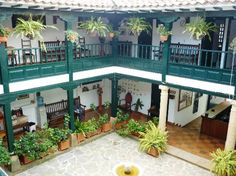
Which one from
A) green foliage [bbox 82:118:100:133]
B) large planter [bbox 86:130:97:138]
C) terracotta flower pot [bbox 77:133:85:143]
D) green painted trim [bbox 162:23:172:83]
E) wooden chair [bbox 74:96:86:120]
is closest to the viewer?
green painted trim [bbox 162:23:172:83]

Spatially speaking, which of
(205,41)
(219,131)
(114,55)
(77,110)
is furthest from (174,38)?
(77,110)

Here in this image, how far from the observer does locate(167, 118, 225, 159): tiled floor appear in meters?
11.3

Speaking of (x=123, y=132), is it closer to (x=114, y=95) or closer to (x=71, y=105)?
(x=114, y=95)

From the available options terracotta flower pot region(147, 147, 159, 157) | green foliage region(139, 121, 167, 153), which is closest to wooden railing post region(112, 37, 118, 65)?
green foliage region(139, 121, 167, 153)

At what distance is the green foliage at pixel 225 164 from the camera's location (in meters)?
8.94

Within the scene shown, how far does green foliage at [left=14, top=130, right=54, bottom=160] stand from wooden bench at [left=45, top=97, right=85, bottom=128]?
101 inches

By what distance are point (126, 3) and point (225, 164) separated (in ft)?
24.6

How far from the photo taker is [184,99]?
14289 mm

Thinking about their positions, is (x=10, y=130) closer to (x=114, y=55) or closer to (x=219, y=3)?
(x=114, y=55)

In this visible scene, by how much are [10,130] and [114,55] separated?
241 inches

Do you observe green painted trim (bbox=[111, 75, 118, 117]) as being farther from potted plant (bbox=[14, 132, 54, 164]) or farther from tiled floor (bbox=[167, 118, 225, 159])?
potted plant (bbox=[14, 132, 54, 164])

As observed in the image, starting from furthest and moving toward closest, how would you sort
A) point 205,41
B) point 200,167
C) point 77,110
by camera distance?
point 77,110, point 205,41, point 200,167

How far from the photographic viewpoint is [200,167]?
33.3 ft

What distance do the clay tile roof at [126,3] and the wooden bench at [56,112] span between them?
6.07m
